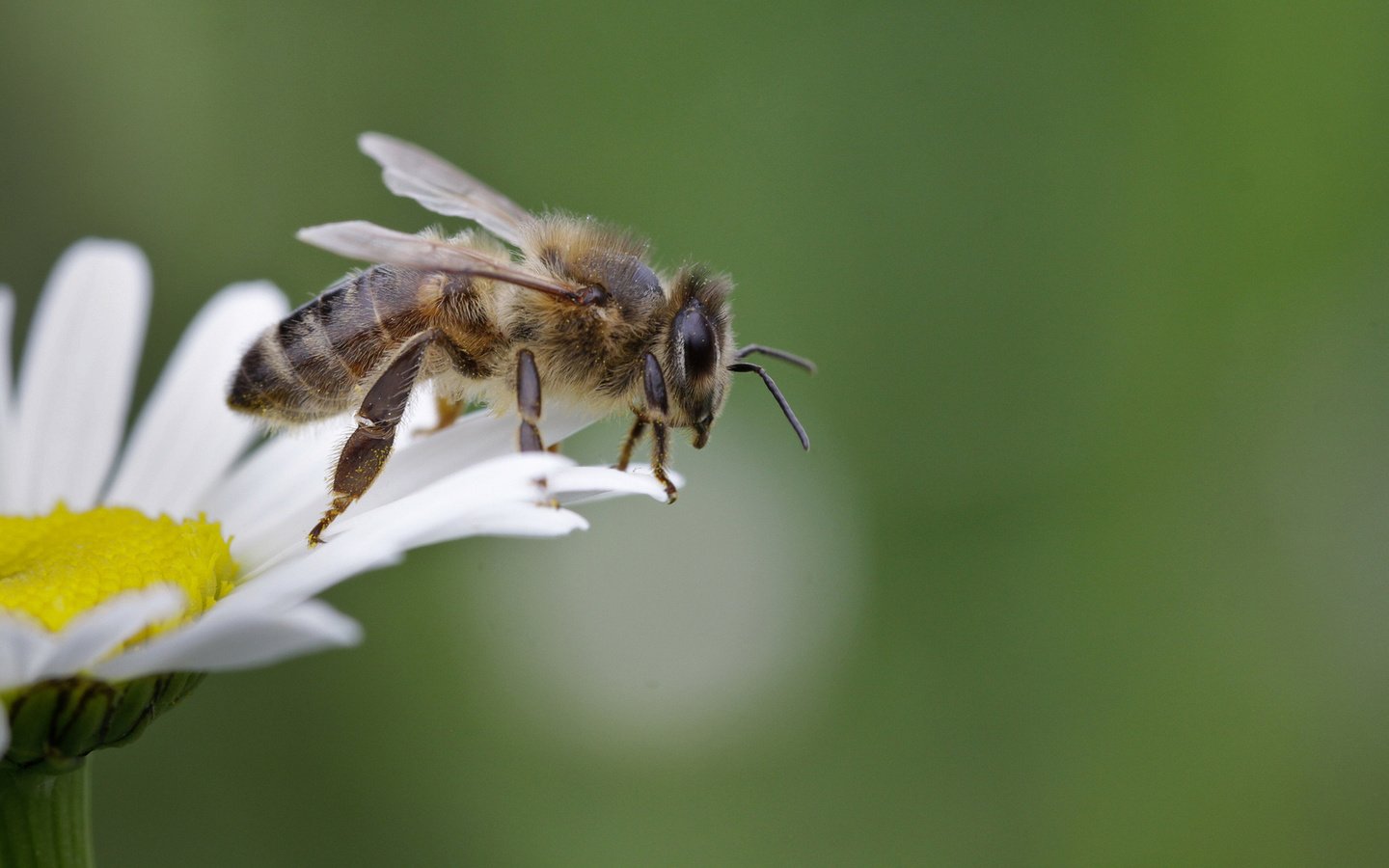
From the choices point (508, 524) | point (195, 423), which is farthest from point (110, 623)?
point (195, 423)

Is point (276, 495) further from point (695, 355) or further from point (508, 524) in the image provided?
point (508, 524)

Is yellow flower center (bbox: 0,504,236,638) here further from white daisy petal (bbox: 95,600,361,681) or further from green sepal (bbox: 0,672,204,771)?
white daisy petal (bbox: 95,600,361,681)

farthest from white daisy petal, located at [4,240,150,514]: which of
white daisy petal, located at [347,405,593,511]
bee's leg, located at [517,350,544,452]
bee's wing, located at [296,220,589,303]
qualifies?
bee's leg, located at [517,350,544,452]

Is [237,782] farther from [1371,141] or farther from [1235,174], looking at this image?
[1371,141]

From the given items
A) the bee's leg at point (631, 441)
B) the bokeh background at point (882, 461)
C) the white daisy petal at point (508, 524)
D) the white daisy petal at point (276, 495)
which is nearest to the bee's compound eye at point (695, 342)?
the bee's leg at point (631, 441)

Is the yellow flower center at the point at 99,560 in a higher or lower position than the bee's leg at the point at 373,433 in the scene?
lower

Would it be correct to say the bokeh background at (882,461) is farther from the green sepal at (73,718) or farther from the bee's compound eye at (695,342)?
the green sepal at (73,718)

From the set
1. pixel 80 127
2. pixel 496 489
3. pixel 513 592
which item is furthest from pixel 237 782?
pixel 496 489
